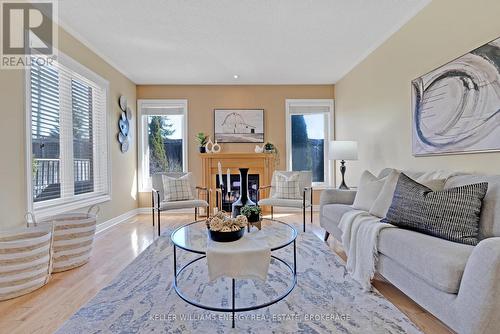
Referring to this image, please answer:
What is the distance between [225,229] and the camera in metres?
1.91

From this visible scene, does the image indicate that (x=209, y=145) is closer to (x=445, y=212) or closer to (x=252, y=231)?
(x=252, y=231)

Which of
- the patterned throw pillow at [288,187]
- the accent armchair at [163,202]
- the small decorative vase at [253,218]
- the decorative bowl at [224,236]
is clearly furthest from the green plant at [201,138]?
the decorative bowl at [224,236]

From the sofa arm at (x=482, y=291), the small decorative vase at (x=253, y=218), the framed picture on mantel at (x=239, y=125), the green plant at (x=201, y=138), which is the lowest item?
the sofa arm at (x=482, y=291)

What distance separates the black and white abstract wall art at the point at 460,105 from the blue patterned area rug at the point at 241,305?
1478mm

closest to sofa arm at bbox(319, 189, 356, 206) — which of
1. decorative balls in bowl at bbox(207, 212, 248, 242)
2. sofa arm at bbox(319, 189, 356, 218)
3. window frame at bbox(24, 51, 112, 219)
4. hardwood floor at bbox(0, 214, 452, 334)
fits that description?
sofa arm at bbox(319, 189, 356, 218)

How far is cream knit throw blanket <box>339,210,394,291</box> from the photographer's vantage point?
2.06 metres

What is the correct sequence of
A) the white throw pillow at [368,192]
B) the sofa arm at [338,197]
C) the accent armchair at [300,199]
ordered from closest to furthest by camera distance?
the white throw pillow at [368,192] → the sofa arm at [338,197] → the accent armchair at [300,199]

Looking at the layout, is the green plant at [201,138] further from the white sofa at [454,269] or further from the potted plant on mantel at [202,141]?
the white sofa at [454,269]

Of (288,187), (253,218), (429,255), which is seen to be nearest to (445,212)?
(429,255)

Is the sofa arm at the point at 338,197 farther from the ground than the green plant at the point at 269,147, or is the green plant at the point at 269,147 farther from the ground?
the green plant at the point at 269,147

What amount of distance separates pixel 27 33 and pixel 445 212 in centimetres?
387

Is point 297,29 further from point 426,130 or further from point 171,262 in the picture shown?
point 171,262

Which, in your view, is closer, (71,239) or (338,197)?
(71,239)

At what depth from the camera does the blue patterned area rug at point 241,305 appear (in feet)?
5.38
